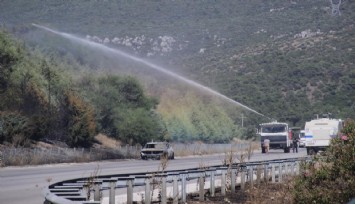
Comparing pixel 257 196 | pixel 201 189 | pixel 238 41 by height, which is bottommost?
pixel 257 196

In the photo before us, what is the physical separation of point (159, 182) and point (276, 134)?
47.2 meters

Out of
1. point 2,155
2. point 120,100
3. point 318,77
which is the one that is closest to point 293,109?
point 318,77

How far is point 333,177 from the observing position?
594 inches

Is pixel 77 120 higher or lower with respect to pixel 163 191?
higher

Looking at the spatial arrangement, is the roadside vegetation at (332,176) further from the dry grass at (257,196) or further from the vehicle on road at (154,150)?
the vehicle on road at (154,150)

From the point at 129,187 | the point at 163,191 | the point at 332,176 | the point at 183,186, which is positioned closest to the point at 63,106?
the point at 183,186

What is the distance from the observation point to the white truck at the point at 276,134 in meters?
62.2

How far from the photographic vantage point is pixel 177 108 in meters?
75.9

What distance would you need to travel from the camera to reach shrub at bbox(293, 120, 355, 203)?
46.8ft

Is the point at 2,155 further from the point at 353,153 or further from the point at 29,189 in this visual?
the point at 353,153

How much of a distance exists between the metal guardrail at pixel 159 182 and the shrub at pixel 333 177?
1.43 meters

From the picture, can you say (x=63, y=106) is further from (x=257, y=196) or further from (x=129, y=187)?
(x=129, y=187)

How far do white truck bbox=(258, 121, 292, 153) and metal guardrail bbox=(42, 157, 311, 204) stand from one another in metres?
36.3

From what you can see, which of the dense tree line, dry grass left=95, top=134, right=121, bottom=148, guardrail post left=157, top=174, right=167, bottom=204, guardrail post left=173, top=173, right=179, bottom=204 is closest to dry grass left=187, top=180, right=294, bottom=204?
guardrail post left=173, top=173, right=179, bottom=204
